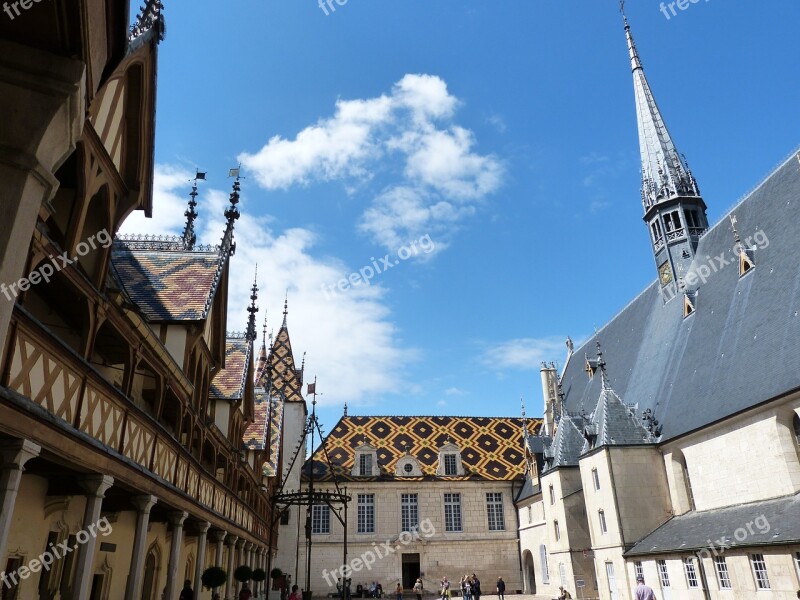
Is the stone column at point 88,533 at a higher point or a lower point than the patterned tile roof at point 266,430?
lower

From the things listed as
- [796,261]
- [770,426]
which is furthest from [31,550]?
[796,261]

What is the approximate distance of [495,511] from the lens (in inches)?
1556

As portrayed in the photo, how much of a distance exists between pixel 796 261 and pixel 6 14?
22.5 m

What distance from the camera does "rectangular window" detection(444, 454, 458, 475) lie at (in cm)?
4034

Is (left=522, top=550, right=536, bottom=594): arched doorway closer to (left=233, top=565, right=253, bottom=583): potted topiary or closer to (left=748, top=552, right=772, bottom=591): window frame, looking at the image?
(left=748, top=552, right=772, bottom=591): window frame

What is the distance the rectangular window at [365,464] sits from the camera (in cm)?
3966

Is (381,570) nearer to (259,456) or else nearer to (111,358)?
(259,456)

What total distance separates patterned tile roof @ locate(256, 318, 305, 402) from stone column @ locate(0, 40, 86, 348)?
1535 inches

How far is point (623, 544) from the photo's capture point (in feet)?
73.2

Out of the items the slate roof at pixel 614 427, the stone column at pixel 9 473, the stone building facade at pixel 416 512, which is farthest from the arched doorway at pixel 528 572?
the stone column at pixel 9 473

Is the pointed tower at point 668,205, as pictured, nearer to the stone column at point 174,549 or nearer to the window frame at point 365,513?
the window frame at point 365,513

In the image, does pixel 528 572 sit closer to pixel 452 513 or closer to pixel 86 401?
pixel 452 513
